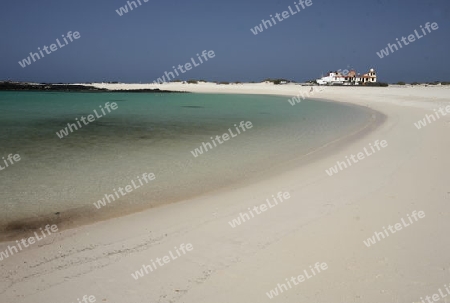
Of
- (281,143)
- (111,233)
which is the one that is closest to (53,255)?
(111,233)

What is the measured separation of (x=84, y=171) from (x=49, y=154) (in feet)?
9.82

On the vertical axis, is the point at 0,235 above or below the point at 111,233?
above

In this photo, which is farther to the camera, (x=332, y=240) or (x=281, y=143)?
(x=281, y=143)

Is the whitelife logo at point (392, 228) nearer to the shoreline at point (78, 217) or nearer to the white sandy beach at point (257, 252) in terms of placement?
the white sandy beach at point (257, 252)

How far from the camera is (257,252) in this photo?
13.3ft

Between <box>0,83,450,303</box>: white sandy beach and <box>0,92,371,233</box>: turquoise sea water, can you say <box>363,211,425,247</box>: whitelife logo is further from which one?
<box>0,92,371,233</box>: turquoise sea water

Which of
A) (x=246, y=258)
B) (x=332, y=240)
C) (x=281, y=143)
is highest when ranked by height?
(x=281, y=143)

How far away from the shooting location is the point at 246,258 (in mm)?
Result: 3928

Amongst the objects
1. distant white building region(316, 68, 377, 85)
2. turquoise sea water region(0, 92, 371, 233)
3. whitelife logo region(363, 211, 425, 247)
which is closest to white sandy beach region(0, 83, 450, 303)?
whitelife logo region(363, 211, 425, 247)

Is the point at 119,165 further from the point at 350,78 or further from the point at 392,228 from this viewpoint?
the point at 350,78

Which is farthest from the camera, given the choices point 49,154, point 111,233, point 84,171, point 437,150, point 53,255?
point 49,154

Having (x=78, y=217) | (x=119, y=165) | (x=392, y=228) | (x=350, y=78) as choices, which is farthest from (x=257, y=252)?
(x=350, y=78)

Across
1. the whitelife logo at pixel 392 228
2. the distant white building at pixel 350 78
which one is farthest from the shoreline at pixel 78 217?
the distant white building at pixel 350 78

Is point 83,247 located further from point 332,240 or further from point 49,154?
point 49,154
